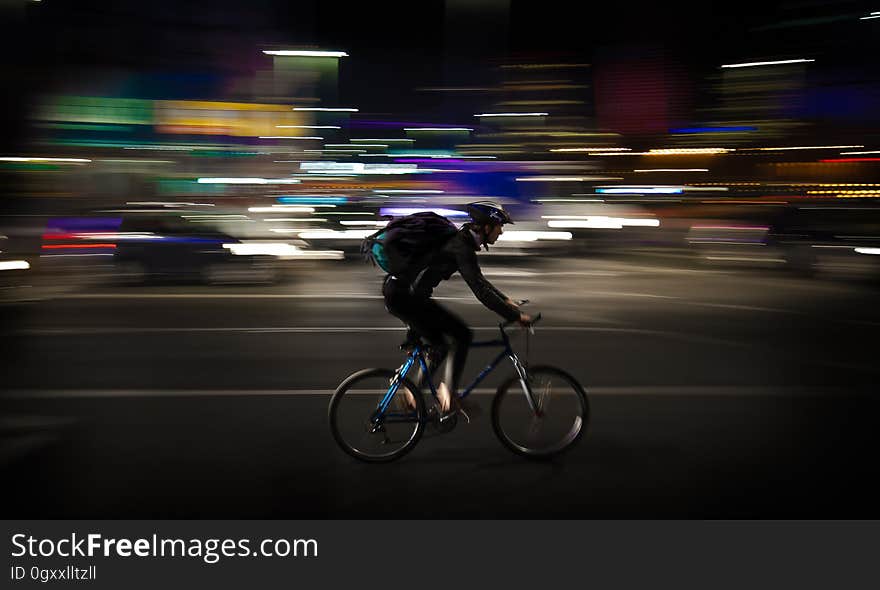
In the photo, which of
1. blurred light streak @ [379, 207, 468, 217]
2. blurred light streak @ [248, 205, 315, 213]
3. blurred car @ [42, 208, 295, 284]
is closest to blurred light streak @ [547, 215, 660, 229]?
blurred light streak @ [379, 207, 468, 217]

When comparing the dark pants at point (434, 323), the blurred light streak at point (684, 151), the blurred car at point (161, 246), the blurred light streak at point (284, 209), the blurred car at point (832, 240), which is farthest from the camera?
the blurred light streak at point (684, 151)

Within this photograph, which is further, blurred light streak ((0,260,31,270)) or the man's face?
blurred light streak ((0,260,31,270))

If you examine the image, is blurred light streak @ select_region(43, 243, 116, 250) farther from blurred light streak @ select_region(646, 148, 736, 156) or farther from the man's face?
blurred light streak @ select_region(646, 148, 736, 156)

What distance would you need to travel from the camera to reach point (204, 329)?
38.6 feet

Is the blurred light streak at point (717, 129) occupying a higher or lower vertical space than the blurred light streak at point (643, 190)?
higher

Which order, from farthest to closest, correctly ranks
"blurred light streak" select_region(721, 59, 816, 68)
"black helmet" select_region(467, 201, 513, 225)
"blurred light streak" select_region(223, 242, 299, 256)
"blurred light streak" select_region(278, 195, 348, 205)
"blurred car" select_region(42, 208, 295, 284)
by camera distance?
1. "blurred light streak" select_region(721, 59, 816, 68)
2. "blurred light streak" select_region(278, 195, 348, 205)
3. "blurred light streak" select_region(223, 242, 299, 256)
4. "blurred car" select_region(42, 208, 295, 284)
5. "black helmet" select_region(467, 201, 513, 225)

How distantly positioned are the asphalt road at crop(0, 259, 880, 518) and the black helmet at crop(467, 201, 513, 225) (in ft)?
5.27

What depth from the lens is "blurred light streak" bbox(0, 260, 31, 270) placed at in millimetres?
14195

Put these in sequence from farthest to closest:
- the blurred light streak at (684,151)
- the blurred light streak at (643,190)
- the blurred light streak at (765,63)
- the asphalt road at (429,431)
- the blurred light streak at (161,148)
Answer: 1. the blurred light streak at (765,63)
2. the blurred light streak at (684,151)
3. the blurred light streak at (643,190)
4. the blurred light streak at (161,148)
5. the asphalt road at (429,431)

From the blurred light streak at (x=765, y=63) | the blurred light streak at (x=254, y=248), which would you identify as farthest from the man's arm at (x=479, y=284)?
the blurred light streak at (x=765, y=63)

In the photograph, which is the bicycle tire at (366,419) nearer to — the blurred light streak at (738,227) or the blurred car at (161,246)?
the blurred car at (161,246)

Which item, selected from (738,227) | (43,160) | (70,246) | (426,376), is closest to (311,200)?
(43,160)

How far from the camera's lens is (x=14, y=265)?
14.4 metres

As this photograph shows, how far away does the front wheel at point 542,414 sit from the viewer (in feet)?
19.0
